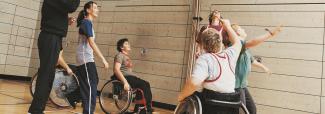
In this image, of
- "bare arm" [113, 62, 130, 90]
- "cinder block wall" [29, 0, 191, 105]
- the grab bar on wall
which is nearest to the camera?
"bare arm" [113, 62, 130, 90]

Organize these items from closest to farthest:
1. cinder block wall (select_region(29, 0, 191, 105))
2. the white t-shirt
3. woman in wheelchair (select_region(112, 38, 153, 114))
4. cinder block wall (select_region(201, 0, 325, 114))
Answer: the white t-shirt
woman in wheelchair (select_region(112, 38, 153, 114))
cinder block wall (select_region(201, 0, 325, 114))
cinder block wall (select_region(29, 0, 191, 105))

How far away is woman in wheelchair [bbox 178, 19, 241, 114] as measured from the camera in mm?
1773

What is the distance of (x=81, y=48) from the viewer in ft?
10.1

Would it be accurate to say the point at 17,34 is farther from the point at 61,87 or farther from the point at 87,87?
the point at 87,87

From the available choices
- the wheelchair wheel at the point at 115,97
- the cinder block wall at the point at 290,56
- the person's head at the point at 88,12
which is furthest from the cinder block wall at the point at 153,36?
the person's head at the point at 88,12

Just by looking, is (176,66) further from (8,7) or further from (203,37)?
(8,7)

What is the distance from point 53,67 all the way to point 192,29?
2.80 m

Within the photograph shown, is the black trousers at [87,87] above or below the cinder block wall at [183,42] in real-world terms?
below

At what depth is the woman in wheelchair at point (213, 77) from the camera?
177 centimetres

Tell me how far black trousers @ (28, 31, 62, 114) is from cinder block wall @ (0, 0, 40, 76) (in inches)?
178

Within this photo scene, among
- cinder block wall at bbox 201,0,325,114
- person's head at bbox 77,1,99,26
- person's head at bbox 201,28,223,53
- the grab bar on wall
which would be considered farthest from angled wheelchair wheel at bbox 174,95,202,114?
the grab bar on wall

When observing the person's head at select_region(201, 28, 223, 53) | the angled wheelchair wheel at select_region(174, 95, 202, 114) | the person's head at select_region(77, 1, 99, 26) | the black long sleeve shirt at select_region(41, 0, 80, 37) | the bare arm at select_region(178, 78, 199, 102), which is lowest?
the angled wheelchair wheel at select_region(174, 95, 202, 114)

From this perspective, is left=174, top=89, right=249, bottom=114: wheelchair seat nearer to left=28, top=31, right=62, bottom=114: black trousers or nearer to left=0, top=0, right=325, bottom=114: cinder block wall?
left=28, top=31, right=62, bottom=114: black trousers

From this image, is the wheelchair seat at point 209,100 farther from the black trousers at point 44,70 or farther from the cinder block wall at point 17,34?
the cinder block wall at point 17,34
